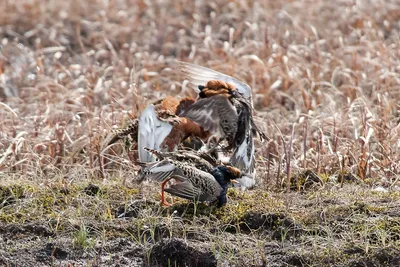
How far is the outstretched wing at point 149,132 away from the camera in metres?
6.32

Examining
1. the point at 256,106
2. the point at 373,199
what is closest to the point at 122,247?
the point at 373,199

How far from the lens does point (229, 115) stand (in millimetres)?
6836

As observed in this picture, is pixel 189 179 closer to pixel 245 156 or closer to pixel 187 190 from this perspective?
pixel 187 190

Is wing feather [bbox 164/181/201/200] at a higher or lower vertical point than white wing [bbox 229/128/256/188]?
higher

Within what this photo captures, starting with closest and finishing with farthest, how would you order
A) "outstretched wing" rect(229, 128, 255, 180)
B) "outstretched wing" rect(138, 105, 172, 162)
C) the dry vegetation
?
the dry vegetation, "outstretched wing" rect(138, 105, 172, 162), "outstretched wing" rect(229, 128, 255, 180)

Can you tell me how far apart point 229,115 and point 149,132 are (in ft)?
2.42

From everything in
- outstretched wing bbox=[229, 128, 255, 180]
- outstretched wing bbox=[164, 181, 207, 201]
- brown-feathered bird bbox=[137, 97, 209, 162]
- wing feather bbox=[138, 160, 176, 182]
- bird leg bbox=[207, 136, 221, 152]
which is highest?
wing feather bbox=[138, 160, 176, 182]

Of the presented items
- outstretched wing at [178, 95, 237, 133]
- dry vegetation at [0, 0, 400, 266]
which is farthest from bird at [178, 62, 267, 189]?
dry vegetation at [0, 0, 400, 266]

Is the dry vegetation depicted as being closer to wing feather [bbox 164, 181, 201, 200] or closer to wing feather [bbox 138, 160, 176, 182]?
wing feather [bbox 164, 181, 201, 200]

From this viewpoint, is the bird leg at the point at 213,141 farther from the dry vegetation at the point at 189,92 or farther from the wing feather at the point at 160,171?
the wing feather at the point at 160,171

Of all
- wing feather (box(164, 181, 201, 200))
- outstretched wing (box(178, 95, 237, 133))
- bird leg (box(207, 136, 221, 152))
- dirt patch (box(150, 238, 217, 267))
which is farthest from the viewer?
bird leg (box(207, 136, 221, 152))

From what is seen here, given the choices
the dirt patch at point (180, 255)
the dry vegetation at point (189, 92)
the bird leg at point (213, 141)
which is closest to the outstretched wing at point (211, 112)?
the bird leg at point (213, 141)

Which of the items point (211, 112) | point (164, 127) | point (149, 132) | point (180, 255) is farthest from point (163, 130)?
point (180, 255)

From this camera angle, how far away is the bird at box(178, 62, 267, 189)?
6680 mm
